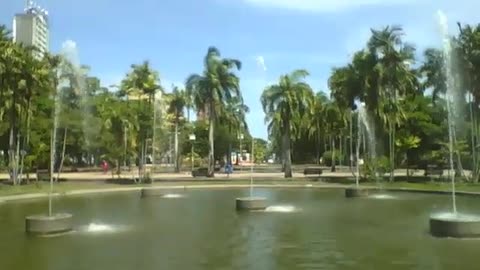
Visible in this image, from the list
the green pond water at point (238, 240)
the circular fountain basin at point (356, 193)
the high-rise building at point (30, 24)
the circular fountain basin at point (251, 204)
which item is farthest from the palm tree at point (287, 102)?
the high-rise building at point (30, 24)

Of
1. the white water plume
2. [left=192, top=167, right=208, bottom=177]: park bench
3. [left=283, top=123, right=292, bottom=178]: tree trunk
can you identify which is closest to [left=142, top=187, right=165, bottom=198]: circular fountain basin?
the white water plume

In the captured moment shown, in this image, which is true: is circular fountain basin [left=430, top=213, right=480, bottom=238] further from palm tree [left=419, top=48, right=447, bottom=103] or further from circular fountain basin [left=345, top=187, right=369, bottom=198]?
palm tree [left=419, top=48, right=447, bottom=103]

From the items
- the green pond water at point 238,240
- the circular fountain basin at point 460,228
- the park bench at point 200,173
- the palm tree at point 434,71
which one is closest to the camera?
the green pond water at point 238,240

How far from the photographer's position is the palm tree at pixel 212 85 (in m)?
58.7

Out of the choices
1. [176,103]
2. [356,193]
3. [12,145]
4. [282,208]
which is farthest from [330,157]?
[282,208]

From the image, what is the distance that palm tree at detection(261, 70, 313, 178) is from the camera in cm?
5553

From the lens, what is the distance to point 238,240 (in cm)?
1752

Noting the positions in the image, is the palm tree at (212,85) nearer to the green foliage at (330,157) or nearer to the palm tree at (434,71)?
the palm tree at (434,71)

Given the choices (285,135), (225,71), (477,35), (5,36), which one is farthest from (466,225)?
(225,71)

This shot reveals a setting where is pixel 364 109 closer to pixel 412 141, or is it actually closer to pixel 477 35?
pixel 412 141

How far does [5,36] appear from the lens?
140 feet

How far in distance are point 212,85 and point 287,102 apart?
24.6 feet

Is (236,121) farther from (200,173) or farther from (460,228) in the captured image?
(460,228)

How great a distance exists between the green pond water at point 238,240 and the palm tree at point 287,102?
26.4 meters
